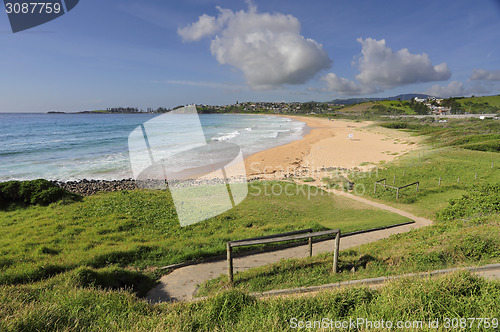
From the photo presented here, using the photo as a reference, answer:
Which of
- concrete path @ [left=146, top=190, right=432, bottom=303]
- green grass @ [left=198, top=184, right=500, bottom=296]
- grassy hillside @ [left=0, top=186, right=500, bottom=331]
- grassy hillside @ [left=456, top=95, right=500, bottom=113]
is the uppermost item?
grassy hillside @ [left=456, top=95, right=500, bottom=113]

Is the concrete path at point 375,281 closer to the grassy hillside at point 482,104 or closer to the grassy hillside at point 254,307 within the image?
the grassy hillside at point 254,307

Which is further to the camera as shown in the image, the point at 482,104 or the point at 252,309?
the point at 482,104

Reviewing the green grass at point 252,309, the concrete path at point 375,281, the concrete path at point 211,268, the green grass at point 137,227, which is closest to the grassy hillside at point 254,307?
the green grass at point 252,309

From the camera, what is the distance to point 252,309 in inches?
169

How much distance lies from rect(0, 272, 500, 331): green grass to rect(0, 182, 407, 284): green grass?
12.4 feet

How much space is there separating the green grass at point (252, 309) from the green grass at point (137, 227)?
12.4 feet

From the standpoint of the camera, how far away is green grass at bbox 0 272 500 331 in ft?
11.8

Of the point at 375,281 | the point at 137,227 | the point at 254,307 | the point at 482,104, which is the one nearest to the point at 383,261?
the point at 375,281

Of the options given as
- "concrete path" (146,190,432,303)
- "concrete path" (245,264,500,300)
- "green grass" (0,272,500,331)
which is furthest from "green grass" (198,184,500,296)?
"green grass" (0,272,500,331)

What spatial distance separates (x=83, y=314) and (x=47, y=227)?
1018 centimetres

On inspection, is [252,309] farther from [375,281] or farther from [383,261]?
[383,261]

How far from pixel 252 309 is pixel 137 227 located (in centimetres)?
995

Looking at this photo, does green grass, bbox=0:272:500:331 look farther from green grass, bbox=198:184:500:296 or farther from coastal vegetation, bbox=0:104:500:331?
green grass, bbox=198:184:500:296

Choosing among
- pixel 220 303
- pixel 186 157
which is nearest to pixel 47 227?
pixel 220 303
